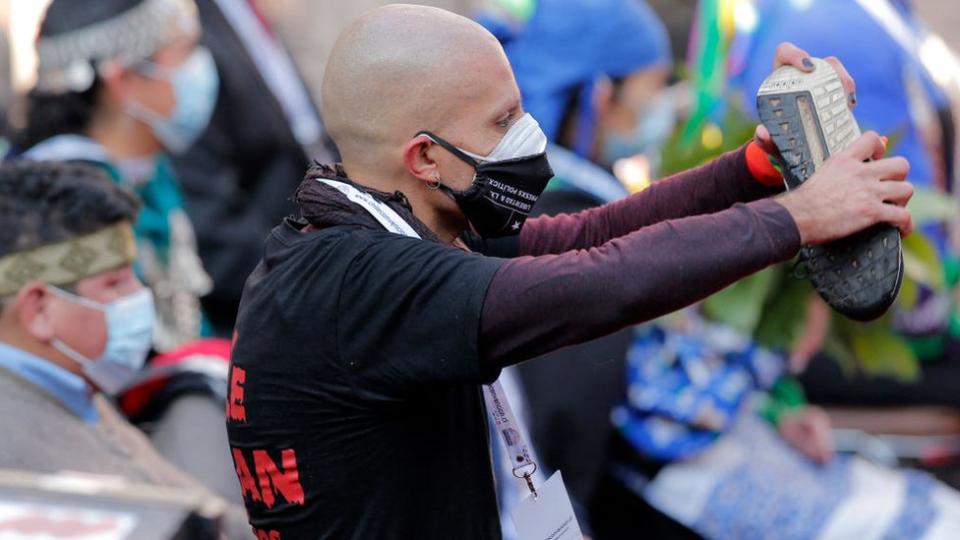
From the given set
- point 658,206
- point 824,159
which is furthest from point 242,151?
point 824,159

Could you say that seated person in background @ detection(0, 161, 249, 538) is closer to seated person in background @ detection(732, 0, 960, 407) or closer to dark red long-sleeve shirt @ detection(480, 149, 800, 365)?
dark red long-sleeve shirt @ detection(480, 149, 800, 365)

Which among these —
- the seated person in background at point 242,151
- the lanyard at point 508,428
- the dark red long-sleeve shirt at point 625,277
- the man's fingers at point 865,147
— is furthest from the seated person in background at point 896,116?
the dark red long-sleeve shirt at point 625,277

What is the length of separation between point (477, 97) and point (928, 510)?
7.93 feet

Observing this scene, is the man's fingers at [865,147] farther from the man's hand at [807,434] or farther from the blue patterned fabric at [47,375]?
the man's hand at [807,434]

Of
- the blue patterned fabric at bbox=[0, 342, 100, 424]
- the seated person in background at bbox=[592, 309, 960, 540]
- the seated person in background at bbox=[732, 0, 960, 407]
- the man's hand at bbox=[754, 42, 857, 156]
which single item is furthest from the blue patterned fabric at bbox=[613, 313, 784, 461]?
the man's hand at bbox=[754, 42, 857, 156]

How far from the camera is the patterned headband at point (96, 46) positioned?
5.21 m

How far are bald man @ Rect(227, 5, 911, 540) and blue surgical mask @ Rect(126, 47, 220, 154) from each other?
2.66 m

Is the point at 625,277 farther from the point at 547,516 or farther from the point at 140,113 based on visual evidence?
the point at 140,113

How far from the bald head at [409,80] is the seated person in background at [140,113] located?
208 centimetres

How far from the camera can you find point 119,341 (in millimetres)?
3893

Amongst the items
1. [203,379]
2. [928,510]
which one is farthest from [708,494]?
[203,379]

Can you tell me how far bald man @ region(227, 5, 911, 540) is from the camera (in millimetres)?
2477

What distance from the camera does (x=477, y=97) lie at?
2.75m

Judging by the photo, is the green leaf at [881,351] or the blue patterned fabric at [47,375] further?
the green leaf at [881,351]
